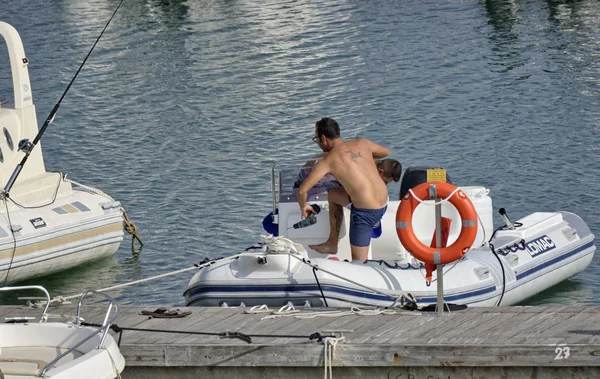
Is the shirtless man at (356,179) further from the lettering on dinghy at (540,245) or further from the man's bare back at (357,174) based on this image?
the lettering on dinghy at (540,245)

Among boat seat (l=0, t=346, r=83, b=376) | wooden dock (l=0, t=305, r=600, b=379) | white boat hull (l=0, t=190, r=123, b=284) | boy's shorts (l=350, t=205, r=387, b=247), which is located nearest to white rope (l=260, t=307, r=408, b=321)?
wooden dock (l=0, t=305, r=600, b=379)

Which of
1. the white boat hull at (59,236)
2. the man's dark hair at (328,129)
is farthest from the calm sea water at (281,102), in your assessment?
the man's dark hair at (328,129)

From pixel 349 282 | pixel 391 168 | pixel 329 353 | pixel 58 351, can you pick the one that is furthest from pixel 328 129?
pixel 58 351

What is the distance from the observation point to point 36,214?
11227mm

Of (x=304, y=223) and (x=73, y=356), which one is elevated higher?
(x=73, y=356)

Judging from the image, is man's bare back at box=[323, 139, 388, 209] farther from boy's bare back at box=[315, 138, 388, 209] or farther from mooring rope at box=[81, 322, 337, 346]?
mooring rope at box=[81, 322, 337, 346]

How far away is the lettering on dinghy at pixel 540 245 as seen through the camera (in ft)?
32.1

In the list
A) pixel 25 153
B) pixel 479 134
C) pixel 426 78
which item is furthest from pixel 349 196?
pixel 426 78

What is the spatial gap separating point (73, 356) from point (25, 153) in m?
5.37

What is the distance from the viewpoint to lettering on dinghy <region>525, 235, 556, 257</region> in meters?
9.78

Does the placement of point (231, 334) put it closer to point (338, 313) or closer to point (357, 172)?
point (338, 313)

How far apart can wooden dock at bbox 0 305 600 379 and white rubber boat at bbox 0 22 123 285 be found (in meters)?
3.56

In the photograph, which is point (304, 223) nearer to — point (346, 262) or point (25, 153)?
point (346, 262)

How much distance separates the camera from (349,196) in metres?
9.22
